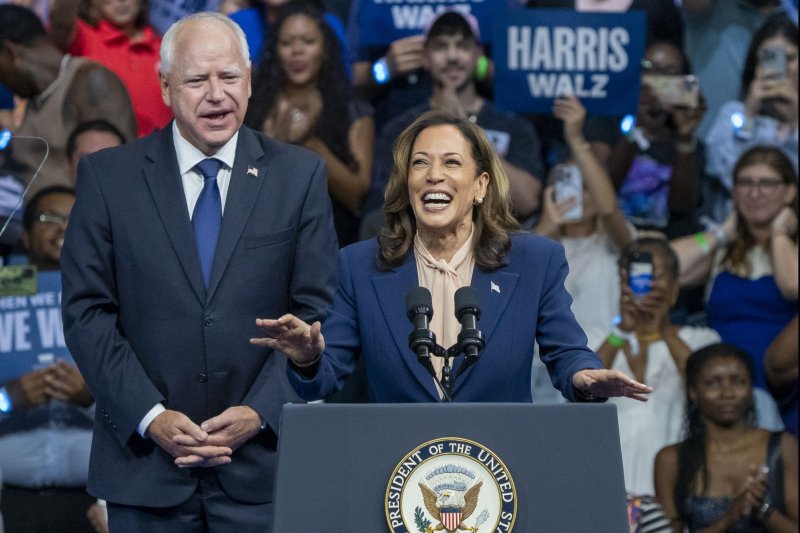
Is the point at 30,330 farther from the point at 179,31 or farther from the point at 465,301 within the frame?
the point at 465,301

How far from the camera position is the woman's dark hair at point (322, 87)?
5156 millimetres

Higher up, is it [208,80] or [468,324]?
[208,80]

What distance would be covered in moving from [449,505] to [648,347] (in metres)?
3.40

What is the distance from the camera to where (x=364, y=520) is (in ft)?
6.84

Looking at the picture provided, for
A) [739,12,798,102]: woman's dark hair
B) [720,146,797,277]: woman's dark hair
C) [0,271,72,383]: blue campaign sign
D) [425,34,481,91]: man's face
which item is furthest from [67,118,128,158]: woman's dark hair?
[739,12,798,102]: woman's dark hair

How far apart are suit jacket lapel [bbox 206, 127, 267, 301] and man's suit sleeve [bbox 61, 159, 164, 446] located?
0.74 ft

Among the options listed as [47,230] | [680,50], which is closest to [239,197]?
[47,230]

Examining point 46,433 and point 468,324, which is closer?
point 468,324

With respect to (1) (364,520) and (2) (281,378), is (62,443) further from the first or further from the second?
(1) (364,520)

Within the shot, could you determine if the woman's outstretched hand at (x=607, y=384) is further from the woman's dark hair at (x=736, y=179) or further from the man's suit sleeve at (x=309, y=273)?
the woman's dark hair at (x=736, y=179)

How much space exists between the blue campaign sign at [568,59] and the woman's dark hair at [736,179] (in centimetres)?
59

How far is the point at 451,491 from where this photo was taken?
209 centimetres

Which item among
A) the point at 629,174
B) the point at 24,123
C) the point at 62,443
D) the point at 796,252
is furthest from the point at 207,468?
the point at 796,252

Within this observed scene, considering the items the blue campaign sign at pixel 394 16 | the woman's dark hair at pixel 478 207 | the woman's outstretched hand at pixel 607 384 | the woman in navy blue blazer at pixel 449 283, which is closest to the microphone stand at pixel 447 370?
the woman in navy blue blazer at pixel 449 283
